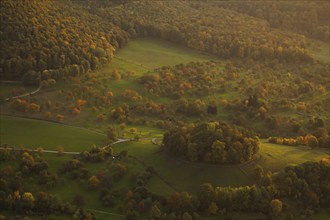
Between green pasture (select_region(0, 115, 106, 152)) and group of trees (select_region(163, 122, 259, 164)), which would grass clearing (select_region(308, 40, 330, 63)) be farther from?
green pasture (select_region(0, 115, 106, 152))

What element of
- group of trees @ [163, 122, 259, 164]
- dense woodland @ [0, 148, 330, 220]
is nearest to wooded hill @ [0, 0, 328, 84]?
dense woodland @ [0, 148, 330, 220]

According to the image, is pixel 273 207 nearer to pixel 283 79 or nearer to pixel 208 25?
pixel 283 79

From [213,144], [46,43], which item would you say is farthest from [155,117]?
[46,43]

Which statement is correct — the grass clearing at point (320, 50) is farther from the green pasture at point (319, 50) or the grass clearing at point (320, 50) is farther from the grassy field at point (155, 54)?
the grassy field at point (155, 54)

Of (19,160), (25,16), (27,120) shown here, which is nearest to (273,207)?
(19,160)

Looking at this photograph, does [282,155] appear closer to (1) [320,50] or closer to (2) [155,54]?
(2) [155,54]

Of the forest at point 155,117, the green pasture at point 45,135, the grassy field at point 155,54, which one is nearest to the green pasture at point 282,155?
the forest at point 155,117

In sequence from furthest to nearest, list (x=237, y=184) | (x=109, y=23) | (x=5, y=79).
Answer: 1. (x=109, y=23)
2. (x=5, y=79)
3. (x=237, y=184)
